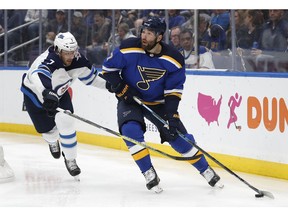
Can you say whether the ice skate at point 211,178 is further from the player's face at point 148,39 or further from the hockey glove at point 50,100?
the hockey glove at point 50,100

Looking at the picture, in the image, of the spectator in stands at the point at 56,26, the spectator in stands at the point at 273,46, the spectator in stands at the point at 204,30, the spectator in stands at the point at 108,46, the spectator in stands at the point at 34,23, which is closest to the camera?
the spectator in stands at the point at 273,46

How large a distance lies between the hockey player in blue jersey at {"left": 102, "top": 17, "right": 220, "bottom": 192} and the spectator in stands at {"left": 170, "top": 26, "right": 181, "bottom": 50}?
98.9 inches

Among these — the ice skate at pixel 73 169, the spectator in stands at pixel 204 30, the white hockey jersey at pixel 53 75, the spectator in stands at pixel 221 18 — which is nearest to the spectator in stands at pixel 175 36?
the spectator in stands at pixel 204 30

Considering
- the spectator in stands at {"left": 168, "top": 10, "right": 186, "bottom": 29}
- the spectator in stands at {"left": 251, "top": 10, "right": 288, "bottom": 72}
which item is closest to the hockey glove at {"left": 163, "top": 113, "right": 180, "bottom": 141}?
the spectator in stands at {"left": 251, "top": 10, "right": 288, "bottom": 72}

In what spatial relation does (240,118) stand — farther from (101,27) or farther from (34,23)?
(34,23)

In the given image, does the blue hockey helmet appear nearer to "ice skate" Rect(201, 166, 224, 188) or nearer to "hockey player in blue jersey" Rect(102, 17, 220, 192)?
"hockey player in blue jersey" Rect(102, 17, 220, 192)

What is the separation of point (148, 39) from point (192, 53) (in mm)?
2619

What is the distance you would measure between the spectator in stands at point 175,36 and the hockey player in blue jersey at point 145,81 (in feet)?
8.24

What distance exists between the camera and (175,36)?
331 inches

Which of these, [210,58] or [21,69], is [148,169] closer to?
[210,58]

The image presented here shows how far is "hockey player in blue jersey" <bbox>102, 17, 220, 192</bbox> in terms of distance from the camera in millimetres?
5723

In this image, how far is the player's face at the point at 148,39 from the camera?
221 inches
